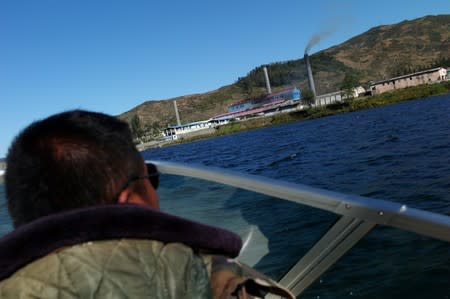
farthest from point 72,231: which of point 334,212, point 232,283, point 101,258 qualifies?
point 334,212

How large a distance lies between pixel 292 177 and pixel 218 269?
16.7 meters

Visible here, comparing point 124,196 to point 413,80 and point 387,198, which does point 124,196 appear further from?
point 413,80

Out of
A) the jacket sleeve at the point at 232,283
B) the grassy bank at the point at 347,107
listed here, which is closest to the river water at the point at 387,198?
the jacket sleeve at the point at 232,283

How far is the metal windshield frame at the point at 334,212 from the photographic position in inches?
80.8

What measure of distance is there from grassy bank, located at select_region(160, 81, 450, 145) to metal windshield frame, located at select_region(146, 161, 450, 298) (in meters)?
101

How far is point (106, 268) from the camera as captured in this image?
1147mm

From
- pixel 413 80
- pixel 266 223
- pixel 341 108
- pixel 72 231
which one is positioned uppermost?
pixel 72 231

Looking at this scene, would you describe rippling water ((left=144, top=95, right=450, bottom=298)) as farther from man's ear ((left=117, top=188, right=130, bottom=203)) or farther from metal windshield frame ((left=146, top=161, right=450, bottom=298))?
man's ear ((left=117, top=188, right=130, bottom=203))

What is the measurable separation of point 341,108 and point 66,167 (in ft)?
358

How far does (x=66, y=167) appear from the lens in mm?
1194

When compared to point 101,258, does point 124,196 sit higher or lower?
higher

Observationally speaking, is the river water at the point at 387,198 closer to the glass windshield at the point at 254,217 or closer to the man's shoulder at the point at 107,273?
the glass windshield at the point at 254,217

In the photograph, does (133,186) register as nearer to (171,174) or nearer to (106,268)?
(106,268)

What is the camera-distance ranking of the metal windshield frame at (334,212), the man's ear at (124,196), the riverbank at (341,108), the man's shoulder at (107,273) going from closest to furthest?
the man's shoulder at (107,273)
the man's ear at (124,196)
the metal windshield frame at (334,212)
the riverbank at (341,108)
